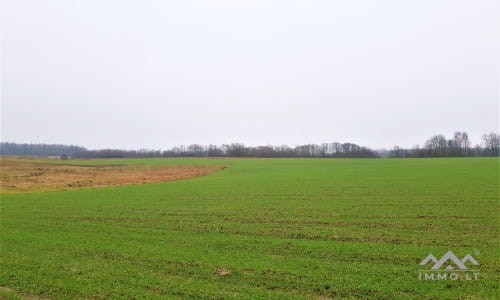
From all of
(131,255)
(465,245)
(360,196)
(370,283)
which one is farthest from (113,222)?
(360,196)

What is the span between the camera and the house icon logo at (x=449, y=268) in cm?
707

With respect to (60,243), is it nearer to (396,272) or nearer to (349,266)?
(349,266)

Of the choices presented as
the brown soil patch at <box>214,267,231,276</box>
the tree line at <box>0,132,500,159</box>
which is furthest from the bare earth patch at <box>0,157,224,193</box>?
the tree line at <box>0,132,500,159</box>

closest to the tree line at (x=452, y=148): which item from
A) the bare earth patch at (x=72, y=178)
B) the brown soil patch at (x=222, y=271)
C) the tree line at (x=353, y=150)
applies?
the tree line at (x=353, y=150)

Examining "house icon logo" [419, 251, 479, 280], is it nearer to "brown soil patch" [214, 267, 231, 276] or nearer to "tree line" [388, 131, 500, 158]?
"brown soil patch" [214, 267, 231, 276]

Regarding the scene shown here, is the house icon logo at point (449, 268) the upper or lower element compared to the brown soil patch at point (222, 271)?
upper

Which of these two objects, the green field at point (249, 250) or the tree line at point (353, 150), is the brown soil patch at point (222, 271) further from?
the tree line at point (353, 150)

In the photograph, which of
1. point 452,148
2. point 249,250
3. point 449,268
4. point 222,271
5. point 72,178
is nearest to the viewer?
point 222,271

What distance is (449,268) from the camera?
300 inches

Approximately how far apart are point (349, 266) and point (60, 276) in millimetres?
7597

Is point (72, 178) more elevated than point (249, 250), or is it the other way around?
point (249, 250)

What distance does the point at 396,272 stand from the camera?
719cm

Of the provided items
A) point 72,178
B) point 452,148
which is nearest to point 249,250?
point 72,178

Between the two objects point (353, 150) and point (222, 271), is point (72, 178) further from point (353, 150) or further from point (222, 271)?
point (353, 150)
